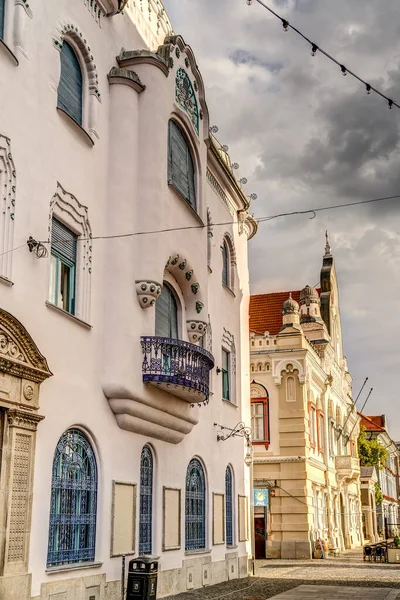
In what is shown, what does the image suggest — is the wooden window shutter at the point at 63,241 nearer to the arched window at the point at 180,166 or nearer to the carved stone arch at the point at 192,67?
the arched window at the point at 180,166

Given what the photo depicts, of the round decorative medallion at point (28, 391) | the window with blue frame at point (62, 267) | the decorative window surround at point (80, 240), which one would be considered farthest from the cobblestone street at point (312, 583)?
the window with blue frame at point (62, 267)

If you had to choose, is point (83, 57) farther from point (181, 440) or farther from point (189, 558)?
point (189, 558)

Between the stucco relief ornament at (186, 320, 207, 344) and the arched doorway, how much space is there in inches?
304

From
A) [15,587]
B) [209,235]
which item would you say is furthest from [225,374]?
[15,587]

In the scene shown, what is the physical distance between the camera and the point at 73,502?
45.9 ft

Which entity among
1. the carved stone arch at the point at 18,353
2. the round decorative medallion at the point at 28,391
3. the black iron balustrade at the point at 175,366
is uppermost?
the black iron balustrade at the point at 175,366

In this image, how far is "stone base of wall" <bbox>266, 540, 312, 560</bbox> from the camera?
113 ft

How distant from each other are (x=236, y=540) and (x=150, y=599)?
11035 mm

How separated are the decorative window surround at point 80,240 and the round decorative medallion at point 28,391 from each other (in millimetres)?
2480

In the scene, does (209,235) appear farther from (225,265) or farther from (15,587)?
(15,587)

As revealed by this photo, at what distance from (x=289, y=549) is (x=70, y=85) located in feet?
83.1

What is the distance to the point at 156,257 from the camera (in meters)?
16.8

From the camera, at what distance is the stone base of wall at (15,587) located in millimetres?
11383

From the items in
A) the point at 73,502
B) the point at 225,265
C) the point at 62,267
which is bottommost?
the point at 73,502
